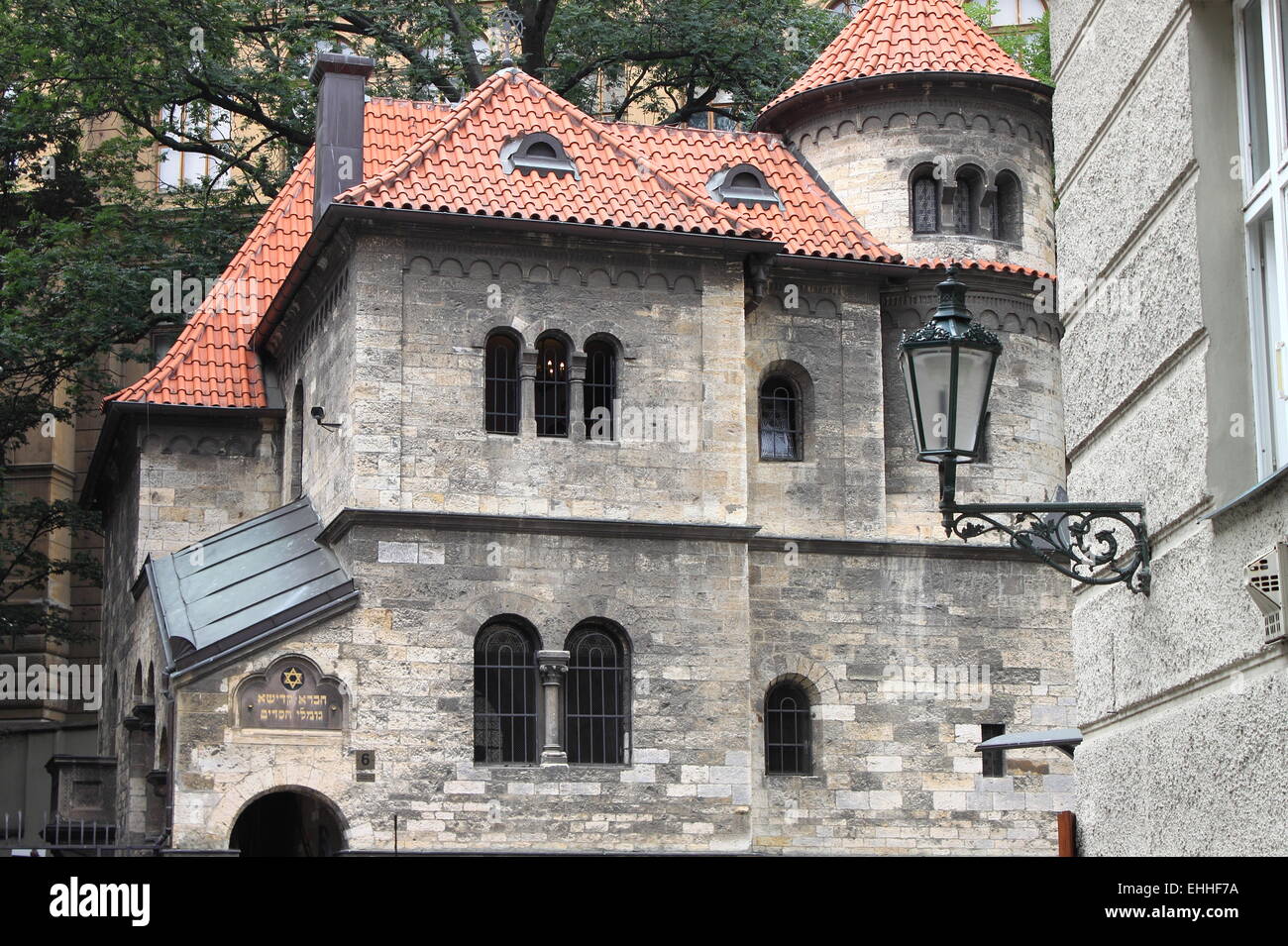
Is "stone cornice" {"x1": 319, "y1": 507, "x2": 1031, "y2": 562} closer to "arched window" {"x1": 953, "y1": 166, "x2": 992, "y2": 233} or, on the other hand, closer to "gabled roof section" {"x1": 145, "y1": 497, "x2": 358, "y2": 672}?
"gabled roof section" {"x1": 145, "y1": 497, "x2": 358, "y2": 672}

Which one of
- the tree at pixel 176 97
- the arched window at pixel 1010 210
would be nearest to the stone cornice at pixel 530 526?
the arched window at pixel 1010 210

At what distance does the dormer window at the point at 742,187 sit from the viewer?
27.7 m

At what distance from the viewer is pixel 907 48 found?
28.8 metres

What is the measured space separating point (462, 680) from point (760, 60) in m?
16.6

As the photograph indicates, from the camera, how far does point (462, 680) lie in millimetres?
23172

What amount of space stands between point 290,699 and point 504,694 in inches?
97.3

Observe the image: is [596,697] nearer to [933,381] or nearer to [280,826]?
[280,826]

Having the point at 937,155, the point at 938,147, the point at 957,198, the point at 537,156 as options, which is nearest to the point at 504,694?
the point at 537,156

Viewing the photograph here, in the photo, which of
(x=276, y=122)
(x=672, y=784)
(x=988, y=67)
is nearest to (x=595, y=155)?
(x=988, y=67)

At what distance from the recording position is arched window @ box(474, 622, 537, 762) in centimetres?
2333

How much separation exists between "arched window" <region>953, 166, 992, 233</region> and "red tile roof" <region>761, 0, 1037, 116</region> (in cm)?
143

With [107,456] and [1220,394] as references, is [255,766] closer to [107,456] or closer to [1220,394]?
[107,456]

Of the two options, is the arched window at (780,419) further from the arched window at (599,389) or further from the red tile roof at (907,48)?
the red tile roof at (907,48)

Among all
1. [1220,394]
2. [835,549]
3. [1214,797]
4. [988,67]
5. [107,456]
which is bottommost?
[1214,797]
